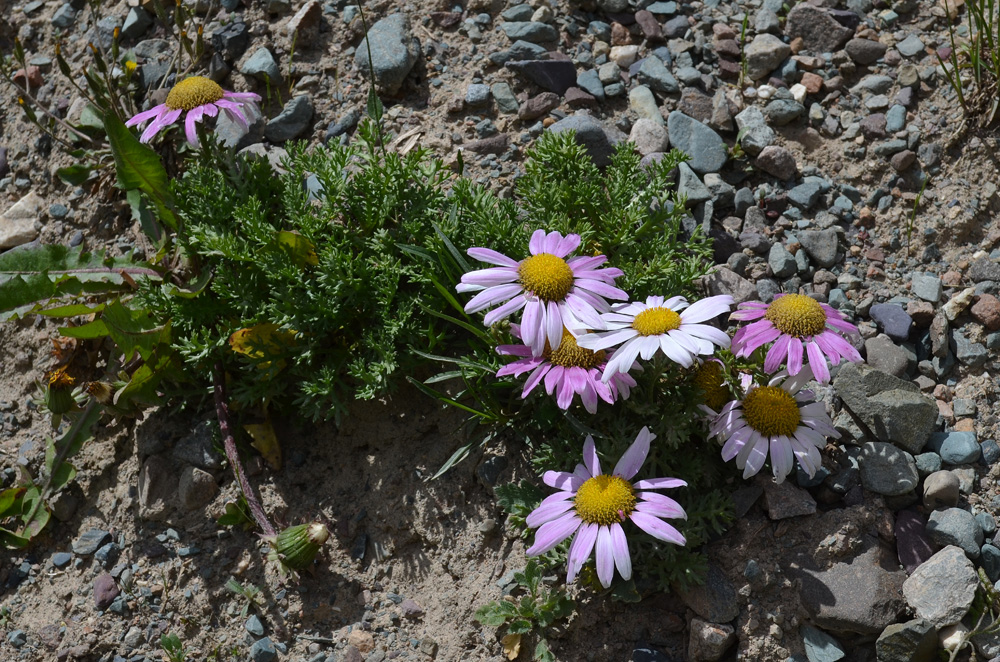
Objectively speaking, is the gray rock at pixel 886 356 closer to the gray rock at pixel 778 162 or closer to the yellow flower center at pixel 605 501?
the gray rock at pixel 778 162

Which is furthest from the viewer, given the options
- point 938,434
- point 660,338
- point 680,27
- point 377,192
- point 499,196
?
point 680,27

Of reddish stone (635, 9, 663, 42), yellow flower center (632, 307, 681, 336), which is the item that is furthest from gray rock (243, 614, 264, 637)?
reddish stone (635, 9, 663, 42)

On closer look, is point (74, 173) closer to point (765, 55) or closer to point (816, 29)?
point (765, 55)

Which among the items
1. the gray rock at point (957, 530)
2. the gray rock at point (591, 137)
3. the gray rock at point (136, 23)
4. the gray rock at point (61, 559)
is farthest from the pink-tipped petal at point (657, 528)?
the gray rock at point (136, 23)

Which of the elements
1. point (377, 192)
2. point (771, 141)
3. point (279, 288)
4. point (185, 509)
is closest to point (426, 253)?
point (377, 192)

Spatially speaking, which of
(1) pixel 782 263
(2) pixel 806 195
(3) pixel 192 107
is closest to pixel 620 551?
(1) pixel 782 263

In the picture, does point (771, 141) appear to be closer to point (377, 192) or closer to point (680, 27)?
point (680, 27)

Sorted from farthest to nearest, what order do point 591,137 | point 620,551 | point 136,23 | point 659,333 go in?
point 136,23, point 591,137, point 659,333, point 620,551
